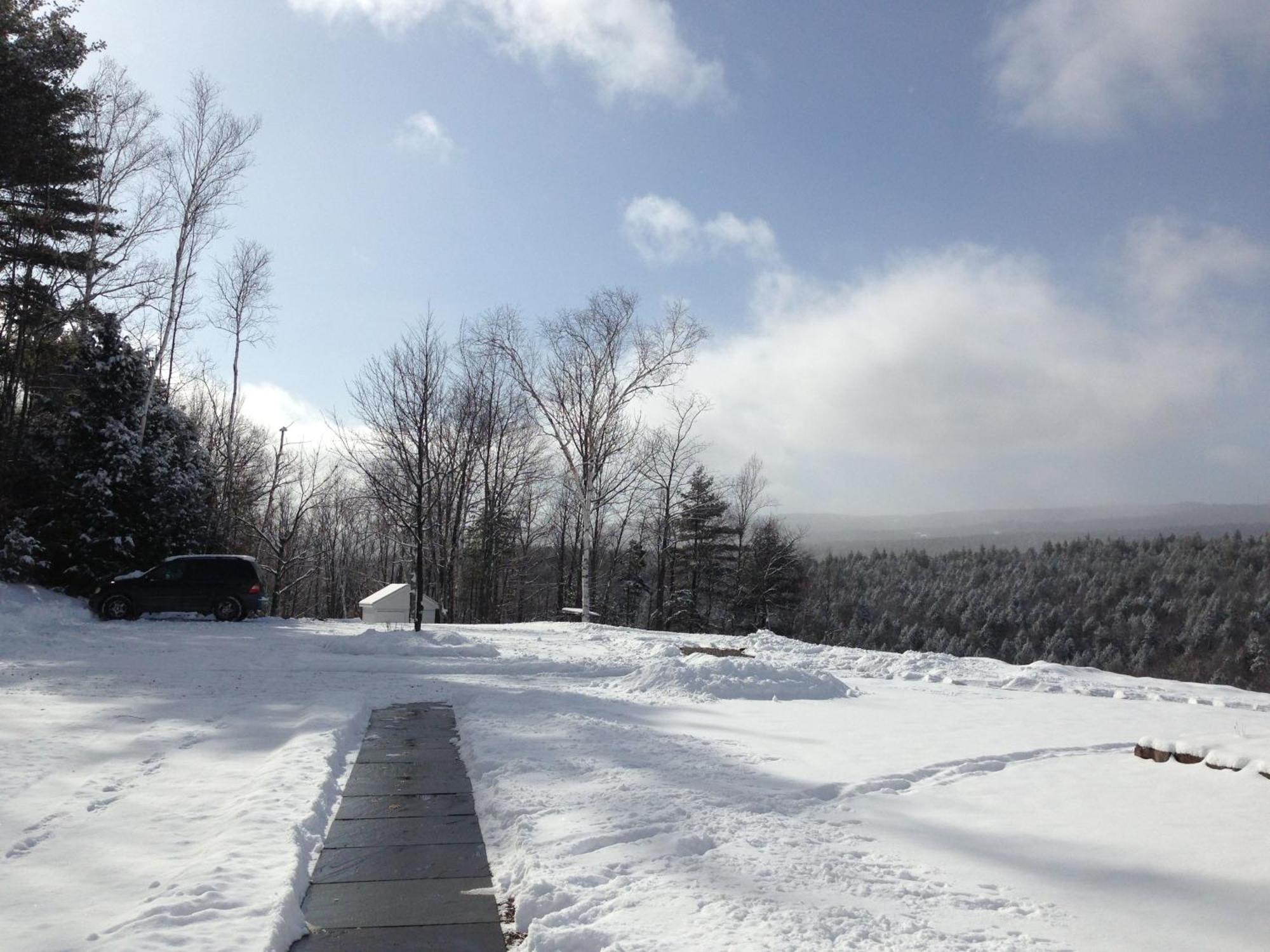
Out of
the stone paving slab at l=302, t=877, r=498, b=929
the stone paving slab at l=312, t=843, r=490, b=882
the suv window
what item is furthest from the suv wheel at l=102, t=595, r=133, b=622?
the stone paving slab at l=302, t=877, r=498, b=929

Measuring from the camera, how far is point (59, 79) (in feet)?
57.0

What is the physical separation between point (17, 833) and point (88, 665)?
8.37 metres

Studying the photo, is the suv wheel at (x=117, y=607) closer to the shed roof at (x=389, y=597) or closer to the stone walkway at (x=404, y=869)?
the shed roof at (x=389, y=597)

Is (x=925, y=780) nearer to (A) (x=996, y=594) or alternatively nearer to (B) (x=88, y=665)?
(B) (x=88, y=665)

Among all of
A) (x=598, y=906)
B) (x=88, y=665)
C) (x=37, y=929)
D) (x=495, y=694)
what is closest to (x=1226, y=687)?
(x=495, y=694)

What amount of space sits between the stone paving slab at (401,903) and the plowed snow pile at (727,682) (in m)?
6.69

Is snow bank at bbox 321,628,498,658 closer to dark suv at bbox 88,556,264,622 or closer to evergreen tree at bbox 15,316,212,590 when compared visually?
dark suv at bbox 88,556,264,622

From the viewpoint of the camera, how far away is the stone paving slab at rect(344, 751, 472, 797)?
6.22 metres

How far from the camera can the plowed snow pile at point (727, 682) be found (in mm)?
11250

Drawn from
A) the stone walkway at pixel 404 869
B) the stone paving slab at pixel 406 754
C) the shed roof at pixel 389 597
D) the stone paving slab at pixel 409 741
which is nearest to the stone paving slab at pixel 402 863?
the stone walkway at pixel 404 869

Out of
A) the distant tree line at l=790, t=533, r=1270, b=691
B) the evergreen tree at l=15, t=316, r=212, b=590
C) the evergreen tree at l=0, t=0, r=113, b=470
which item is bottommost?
the distant tree line at l=790, t=533, r=1270, b=691

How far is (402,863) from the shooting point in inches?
182

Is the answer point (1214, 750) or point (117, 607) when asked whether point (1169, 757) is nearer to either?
point (1214, 750)

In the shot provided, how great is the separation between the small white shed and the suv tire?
6478mm
